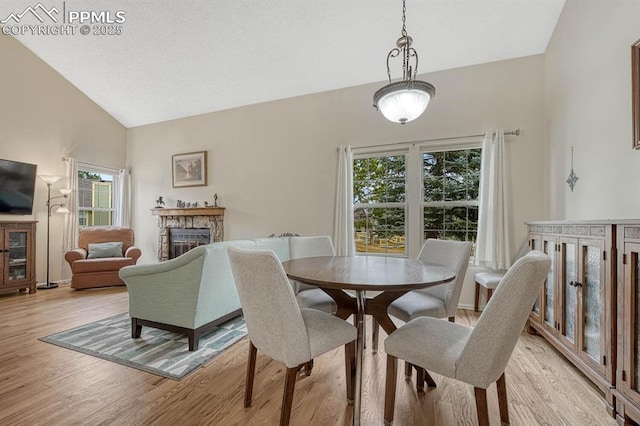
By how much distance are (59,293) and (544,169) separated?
21.4ft

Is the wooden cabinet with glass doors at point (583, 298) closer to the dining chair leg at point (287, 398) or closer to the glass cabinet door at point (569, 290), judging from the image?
the glass cabinet door at point (569, 290)

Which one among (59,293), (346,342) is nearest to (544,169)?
(346,342)

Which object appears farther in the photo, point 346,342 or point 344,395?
point 344,395

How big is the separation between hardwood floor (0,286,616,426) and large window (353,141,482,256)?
1.65 meters

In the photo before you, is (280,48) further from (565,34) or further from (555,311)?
(555,311)

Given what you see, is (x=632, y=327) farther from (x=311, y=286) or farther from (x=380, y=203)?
(x=380, y=203)

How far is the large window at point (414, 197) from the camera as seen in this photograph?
354cm

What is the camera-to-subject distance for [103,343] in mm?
2393

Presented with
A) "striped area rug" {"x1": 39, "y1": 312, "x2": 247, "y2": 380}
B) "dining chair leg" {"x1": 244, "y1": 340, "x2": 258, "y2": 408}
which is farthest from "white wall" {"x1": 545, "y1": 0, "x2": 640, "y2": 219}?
"striped area rug" {"x1": 39, "y1": 312, "x2": 247, "y2": 380}

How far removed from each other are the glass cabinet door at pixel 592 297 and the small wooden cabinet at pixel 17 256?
6.20 metres

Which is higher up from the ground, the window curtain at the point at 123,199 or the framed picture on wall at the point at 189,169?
the framed picture on wall at the point at 189,169

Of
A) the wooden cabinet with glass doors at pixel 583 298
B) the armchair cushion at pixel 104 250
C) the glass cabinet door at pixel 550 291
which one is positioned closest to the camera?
the wooden cabinet with glass doors at pixel 583 298

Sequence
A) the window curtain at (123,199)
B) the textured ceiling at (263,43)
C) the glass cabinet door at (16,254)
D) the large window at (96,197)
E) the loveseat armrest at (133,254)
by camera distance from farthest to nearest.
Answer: the window curtain at (123,199), the large window at (96,197), the loveseat armrest at (133,254), the glass cabinet door at (16,254), the textured ceiling at (263,43)

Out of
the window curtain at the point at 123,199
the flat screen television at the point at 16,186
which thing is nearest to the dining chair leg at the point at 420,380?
the flat screen television at the point at 16,186
